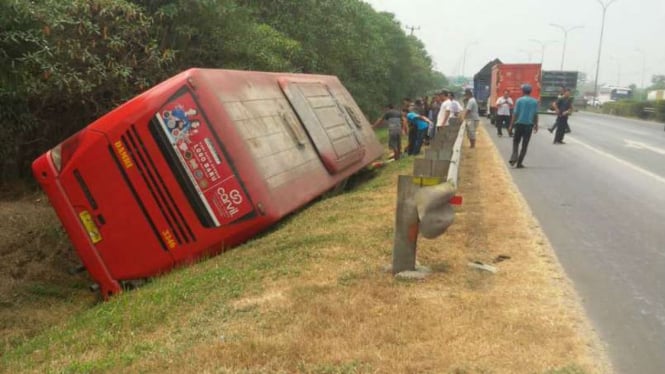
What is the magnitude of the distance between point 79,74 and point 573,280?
7855 millimetres

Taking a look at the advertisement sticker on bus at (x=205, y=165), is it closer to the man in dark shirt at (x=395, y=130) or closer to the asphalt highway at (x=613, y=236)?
the asphalt highway at (x=613, y=236)

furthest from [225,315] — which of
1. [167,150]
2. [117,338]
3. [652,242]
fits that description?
[652,242]

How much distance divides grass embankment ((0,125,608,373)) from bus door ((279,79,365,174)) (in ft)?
9.13

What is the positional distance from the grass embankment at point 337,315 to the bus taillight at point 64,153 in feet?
5.35

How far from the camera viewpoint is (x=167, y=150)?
709 cm

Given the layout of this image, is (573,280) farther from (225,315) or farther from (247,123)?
(247,123)

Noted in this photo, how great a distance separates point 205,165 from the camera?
7.11 metres

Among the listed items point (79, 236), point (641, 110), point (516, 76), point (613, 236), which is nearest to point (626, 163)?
point (613, 236)

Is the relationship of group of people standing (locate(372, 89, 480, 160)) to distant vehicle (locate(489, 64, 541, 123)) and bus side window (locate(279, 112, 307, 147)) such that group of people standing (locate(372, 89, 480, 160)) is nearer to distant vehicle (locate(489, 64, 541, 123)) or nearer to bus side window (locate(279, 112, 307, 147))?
bus side window (locate(279, 112, 307, 147))

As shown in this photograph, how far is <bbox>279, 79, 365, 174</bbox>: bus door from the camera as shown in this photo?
392 inches

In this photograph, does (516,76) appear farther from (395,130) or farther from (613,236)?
(613,236)

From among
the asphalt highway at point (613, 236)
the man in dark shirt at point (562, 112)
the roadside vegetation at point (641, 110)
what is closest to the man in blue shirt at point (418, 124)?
the asphalt highway at point (613, 236)

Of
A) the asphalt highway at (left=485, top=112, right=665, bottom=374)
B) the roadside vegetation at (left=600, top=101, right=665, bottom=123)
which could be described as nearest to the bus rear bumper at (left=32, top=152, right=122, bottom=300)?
the asphalt highway at (left=485, top=112, right=665, bottom=374)

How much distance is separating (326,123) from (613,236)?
5.02 metres
